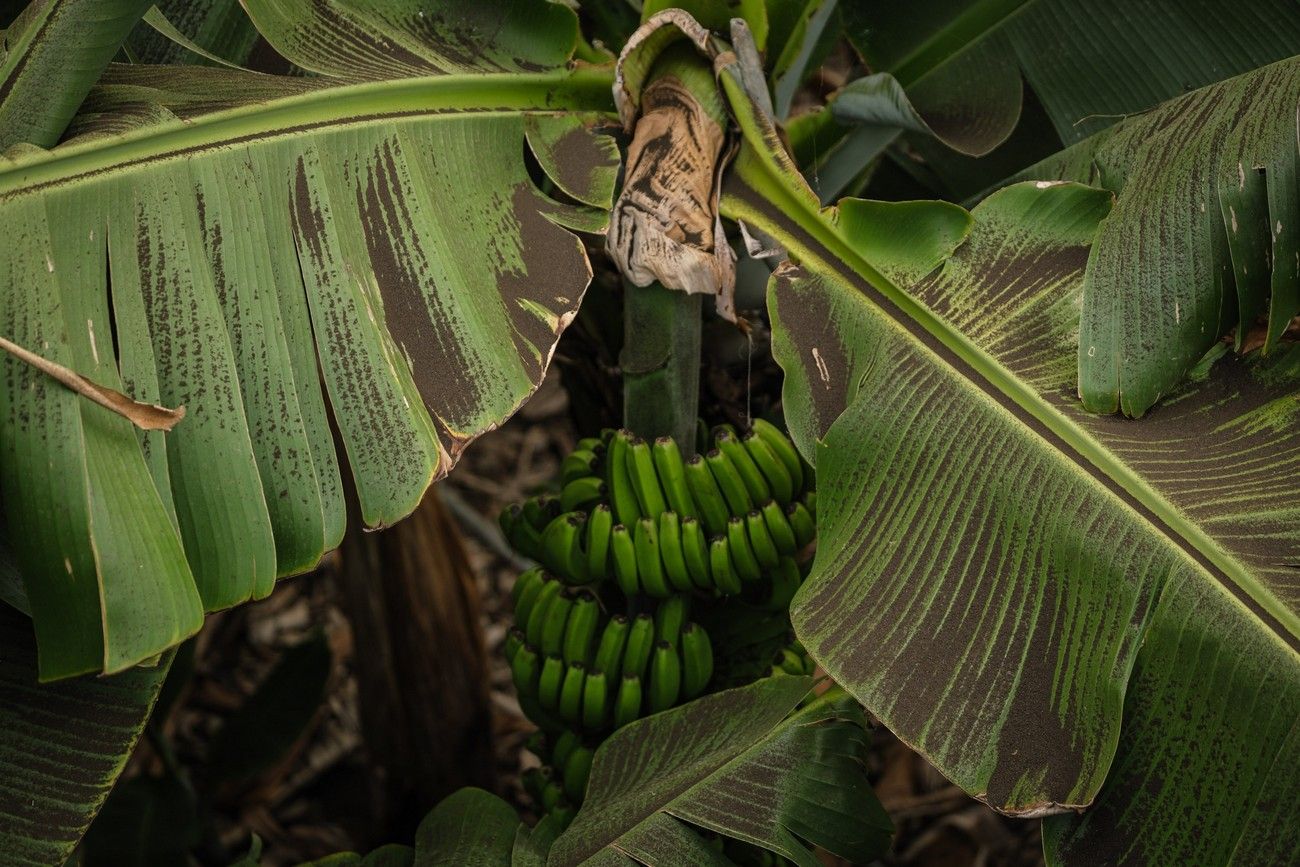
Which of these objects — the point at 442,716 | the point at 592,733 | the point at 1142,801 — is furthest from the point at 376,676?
the point at 1142,801

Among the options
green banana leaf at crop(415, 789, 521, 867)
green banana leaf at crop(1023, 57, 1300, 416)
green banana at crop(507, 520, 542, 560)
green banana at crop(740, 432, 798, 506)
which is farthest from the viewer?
green banana at crop(507, 520, 542, 560)

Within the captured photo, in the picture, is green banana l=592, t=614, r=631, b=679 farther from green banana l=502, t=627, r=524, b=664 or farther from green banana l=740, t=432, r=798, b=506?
green banana l=740, t=432, r=798, b=506

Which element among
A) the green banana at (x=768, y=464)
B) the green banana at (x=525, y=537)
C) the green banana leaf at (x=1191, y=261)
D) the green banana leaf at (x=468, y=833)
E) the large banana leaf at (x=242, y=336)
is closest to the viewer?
the large banana leaf at (x=242, y=336)

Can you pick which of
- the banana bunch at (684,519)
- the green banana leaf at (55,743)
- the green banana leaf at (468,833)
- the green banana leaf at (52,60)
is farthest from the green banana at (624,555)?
the green banana leaf at (52,60)

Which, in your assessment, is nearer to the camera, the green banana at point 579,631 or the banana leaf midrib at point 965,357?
the banana leaf midrib at point 965,357

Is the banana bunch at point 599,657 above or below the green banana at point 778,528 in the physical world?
below

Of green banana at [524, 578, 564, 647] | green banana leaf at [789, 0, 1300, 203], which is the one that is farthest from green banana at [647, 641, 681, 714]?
green banana leaf at [789, 0, 1300, 203]

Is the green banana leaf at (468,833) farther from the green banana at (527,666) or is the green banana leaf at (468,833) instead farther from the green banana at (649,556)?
the green banana at (649,556)
